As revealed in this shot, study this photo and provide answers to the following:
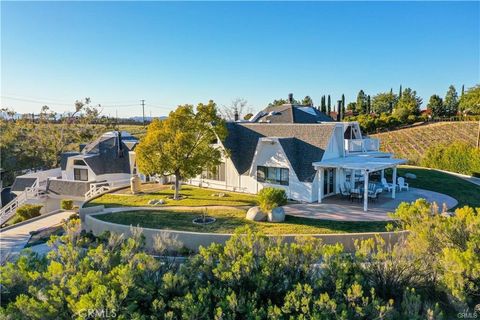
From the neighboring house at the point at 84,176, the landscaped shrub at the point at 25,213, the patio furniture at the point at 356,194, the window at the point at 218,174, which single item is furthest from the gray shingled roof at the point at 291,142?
the landscaped shrub at the point at 25,213

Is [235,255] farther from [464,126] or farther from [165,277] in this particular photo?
[464,126]

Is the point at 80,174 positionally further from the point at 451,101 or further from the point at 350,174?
the point at 451,101

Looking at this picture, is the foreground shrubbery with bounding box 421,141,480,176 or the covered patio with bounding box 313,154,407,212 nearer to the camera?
the covered patio with bounding box 313,154,407,212

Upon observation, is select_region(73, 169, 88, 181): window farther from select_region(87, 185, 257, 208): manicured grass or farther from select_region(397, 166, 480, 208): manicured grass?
select_region(397, 166, 480, 208): manicured grass

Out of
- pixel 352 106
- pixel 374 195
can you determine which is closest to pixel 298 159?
Answer: pixel 374 195

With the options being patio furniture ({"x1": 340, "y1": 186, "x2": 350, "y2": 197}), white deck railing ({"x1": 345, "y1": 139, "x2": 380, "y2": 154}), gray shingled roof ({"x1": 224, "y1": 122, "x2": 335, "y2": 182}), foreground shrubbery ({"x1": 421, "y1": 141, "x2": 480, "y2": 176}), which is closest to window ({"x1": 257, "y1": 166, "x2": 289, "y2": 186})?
gray shingled roof ({"x1": 224, "y1": 122, "x2": 335, "y2": 182})

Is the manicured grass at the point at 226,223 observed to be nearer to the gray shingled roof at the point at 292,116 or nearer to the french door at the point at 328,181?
the french door at the point at 328,181
